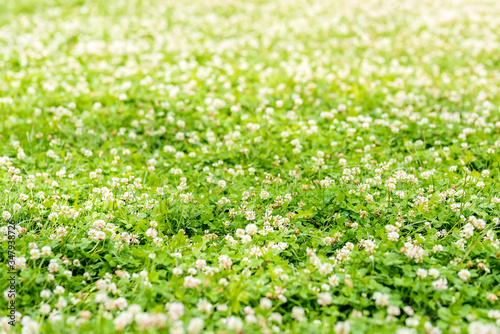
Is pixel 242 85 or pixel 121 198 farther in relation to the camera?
pixel 242 85

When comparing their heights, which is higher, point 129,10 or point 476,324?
point 129,10

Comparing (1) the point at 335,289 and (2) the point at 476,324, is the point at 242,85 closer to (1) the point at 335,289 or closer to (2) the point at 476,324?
(1) the point at 335,289

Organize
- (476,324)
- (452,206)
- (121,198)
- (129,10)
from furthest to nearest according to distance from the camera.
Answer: (129,10), (121,198), (452,206), (476,324)

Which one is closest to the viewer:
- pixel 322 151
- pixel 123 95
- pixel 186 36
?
pixel 322 151


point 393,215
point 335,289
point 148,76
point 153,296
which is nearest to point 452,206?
point 393,215

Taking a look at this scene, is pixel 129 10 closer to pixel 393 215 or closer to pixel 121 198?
pixel 121 198

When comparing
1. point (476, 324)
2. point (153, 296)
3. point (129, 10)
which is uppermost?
point (129, 10)

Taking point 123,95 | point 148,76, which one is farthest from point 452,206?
point 148,76
